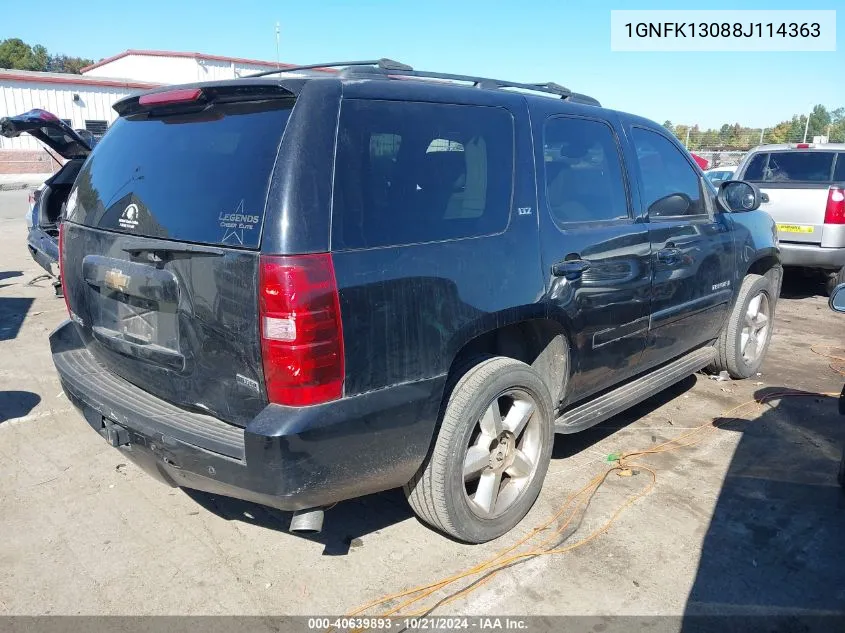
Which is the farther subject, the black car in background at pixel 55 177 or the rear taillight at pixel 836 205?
the rear taillight at pixel 836 205

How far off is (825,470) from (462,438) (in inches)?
97.9

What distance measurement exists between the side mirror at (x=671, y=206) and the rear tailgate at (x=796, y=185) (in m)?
4.03

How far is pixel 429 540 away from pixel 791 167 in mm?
8125

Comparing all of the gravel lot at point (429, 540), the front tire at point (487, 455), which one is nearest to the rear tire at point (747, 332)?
the gravel lot at point (429, 540)

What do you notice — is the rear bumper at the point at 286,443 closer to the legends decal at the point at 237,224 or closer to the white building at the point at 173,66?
the legends decal at the point at 237,224

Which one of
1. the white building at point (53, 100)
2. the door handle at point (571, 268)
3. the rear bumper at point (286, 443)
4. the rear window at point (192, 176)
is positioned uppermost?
the white building at point (53, 100)

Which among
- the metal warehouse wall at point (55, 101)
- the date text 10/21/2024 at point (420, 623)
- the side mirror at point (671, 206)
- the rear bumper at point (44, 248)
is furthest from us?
the metal warehouse wall at point (55, 101)

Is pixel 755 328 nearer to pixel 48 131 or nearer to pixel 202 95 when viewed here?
pixel 202 95

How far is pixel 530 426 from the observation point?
3.41 m

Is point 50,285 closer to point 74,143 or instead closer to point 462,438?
point 74,143

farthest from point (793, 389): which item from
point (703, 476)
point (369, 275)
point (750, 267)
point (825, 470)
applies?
point (369, 275)

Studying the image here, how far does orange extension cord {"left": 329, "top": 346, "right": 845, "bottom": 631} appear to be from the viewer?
283 centimetres

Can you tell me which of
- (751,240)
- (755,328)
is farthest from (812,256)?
(751,240)

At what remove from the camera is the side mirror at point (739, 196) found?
198 inches
